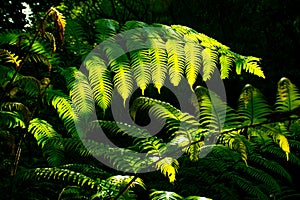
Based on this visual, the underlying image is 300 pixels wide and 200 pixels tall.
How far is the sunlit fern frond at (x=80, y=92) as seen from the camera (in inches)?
60.8

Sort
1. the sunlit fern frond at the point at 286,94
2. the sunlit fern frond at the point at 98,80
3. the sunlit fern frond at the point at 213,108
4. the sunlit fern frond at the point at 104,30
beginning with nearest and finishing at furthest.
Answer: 1. the sunlit fern frond at the point at 286,94
2. the sunlit fern frond at the point at 213,108
3. the sunlit fern frond at the point at 98,80
4. the sunlit fern frond at the point at 104,30

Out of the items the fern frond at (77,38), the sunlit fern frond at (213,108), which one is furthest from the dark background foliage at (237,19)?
the sunlit fern frond at (213,108)

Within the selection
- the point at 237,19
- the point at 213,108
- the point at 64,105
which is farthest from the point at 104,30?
the point at 237,19

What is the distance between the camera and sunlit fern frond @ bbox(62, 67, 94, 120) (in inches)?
60.8

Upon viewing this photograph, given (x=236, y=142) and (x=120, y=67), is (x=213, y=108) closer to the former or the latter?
(x=236, y=142)

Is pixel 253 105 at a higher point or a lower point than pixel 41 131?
higher

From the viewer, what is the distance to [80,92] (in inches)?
60.8

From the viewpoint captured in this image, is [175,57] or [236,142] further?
[175,57]

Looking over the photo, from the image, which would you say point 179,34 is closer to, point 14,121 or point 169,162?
point 169,162

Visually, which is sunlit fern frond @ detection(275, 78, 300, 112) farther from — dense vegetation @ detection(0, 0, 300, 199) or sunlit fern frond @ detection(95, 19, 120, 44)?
sunlit fern frond @ detection(95, 19, 120, 44)

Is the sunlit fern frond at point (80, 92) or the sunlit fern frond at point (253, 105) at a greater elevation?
the sunlit fern frond at point (253, 105)

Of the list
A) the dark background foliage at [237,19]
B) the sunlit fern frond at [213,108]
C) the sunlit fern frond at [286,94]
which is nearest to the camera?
the sunlit fern frond at [286,94]

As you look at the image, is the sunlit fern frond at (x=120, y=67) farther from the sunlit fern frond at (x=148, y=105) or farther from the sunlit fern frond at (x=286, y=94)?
the sunlit fern frond at (x=286, y=94)

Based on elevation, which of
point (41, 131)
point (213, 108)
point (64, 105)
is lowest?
point (41, 131)
